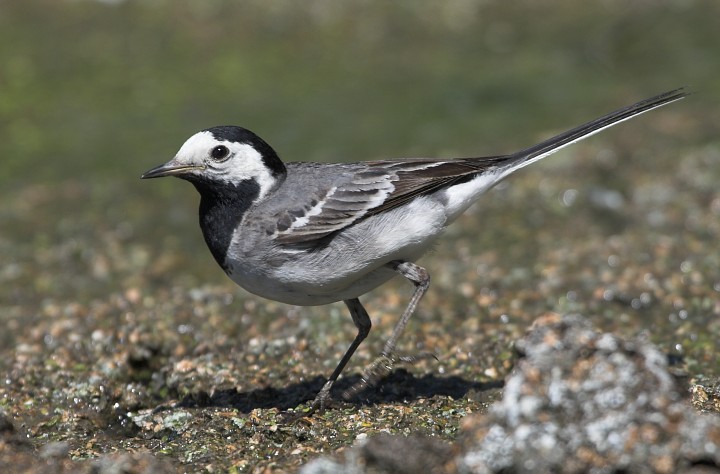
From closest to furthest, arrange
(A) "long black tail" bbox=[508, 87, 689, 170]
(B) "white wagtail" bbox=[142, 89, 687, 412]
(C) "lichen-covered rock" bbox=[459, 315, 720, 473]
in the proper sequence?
1. (C) "lichen-covered rock" bbox=[459, 315, 720, 473]
2. (B) "white wagtail" bbox=[142, 89, 687, 412]
3. (A) "long black tail" bbox=[508, 87, 689, 170]

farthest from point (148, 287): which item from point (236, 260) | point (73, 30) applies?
point (73, 30)

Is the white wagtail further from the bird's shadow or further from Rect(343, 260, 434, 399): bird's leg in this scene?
the bird's shadow

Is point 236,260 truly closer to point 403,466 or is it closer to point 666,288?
point 403,466

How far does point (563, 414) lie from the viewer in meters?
3.76

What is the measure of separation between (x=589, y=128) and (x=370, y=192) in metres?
1.40

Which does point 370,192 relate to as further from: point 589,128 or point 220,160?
point 589,128

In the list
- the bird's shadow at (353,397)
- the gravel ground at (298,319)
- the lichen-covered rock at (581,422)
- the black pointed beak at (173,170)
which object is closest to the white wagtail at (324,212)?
the black pointed beak at (173,170)

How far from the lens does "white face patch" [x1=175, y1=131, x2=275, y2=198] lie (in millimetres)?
5555

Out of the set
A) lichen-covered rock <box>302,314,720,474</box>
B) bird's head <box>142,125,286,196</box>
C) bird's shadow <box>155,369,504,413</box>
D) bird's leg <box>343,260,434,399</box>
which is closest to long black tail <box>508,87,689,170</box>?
bird's leg <box>343,260,434,399</box>

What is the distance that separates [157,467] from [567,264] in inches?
170

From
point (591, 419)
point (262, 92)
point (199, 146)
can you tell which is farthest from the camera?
point (262, 92)

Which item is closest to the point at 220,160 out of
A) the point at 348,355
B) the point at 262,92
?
the point at 348,355

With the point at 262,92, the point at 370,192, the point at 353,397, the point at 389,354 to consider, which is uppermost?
the point at 262,92

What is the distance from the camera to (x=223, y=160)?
18.3ft
